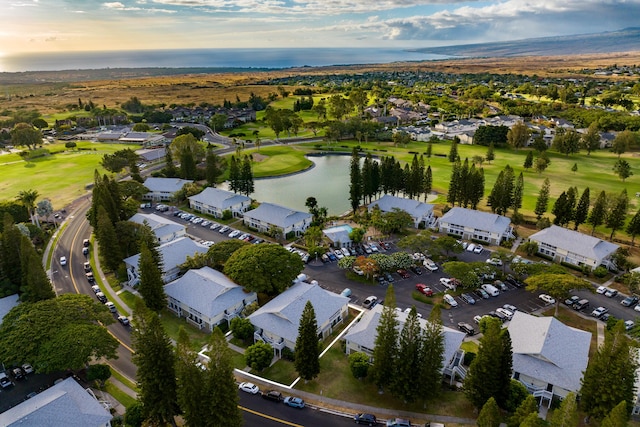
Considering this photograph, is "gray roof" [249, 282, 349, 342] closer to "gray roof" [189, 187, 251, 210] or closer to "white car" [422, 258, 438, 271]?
"white car" [422, 258, 438, 271]

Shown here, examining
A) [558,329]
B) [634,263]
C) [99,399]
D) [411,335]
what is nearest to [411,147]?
[634,263]

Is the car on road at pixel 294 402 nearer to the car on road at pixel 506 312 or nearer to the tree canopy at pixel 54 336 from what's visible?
the tree canopy at pixel 54 336

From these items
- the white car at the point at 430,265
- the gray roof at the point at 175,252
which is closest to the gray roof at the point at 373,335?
the white car at the point at 430,265

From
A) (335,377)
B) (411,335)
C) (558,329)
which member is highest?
(411,335)

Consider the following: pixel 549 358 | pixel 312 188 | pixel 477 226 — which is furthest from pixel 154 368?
pixel 312 188

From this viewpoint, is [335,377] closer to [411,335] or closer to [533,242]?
[411,335]

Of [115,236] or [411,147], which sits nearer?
[115,236]

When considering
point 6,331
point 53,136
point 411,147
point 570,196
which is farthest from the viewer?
point 53,136
